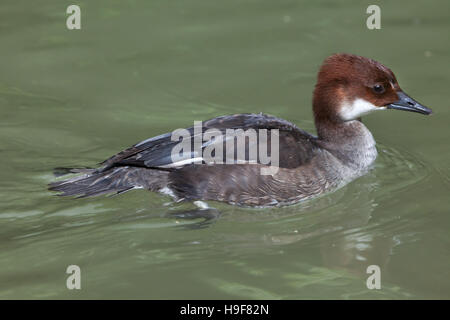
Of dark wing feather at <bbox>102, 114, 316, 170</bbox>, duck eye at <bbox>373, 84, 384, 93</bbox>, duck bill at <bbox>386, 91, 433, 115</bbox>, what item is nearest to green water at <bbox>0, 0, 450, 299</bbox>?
dark wing feather at <bbox>102, 114, 316, 170</bbox>

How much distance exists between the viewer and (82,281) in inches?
230

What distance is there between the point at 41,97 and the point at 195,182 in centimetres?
304

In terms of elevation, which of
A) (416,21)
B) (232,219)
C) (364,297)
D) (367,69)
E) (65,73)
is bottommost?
(364,297)

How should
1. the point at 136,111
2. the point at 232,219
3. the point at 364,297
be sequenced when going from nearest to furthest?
the point at 364,297 → the point at 232,219 → the point at 136,111

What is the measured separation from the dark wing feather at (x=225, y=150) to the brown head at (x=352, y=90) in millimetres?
422

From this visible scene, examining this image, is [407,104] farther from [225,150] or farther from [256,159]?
[225,150]

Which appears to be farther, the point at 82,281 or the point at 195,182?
the point at 195,182

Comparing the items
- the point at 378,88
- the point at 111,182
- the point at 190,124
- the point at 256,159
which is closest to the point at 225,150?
the point at 256,159

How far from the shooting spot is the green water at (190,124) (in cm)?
596

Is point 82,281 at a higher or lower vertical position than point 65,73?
lower

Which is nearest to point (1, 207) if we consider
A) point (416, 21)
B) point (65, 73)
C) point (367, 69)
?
point (65, 73)

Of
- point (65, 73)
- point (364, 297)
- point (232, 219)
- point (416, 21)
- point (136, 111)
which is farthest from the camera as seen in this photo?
point (416, 21)

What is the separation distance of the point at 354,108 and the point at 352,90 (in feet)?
0.65

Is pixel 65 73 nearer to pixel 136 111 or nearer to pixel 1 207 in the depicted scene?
pixel 136 111
